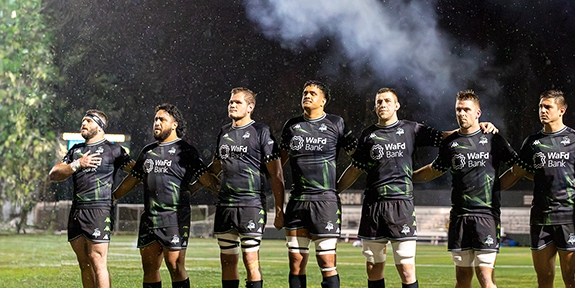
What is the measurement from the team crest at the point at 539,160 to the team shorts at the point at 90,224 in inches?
155

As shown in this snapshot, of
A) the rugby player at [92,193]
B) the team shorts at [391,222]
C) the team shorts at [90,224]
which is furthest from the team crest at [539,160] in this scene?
the team shorts at [90,224]

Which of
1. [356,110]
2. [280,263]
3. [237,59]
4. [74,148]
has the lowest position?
[280,263]

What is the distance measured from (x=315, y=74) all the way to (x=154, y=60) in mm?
3397

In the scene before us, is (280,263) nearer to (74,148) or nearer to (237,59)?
(237,59)

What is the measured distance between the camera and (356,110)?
16359mm

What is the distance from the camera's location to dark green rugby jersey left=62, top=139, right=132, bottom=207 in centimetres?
709

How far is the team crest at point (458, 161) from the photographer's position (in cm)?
638

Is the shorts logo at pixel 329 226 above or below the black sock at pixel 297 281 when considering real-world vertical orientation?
above

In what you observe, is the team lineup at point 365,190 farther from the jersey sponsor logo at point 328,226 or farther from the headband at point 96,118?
the headband at point 96,118

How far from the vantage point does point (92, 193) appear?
23.3ft

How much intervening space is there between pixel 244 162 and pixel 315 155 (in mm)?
643

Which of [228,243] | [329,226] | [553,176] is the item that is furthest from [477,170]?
[228,243]

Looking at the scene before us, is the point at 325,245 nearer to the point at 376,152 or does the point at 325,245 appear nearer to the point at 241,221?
the point at 241,221

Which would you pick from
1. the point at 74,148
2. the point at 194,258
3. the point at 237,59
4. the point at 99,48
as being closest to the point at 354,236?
the point at 194,258
